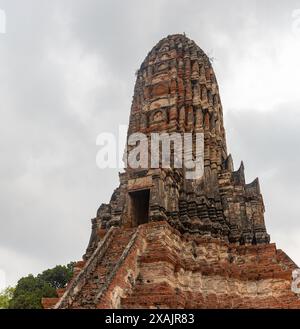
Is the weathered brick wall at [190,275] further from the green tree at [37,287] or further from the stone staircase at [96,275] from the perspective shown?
the green tree at [37,287]

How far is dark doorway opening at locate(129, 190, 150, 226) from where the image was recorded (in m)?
19.5

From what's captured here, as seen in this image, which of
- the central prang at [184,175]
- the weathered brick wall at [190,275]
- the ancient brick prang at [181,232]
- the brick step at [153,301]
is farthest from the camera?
the central prang at [184,175]

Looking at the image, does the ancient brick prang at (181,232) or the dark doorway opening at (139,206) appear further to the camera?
the dark doorway opening at (139,206)

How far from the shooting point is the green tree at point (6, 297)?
3345 cm

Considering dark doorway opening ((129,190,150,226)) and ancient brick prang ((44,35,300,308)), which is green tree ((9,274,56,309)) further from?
dark doorway opening ((129,190,150,226))

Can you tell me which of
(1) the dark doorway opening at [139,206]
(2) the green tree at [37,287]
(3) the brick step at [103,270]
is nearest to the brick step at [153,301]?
(3) the brick step at [103,270]

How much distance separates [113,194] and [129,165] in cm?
179

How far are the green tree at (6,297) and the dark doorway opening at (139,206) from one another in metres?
19.3

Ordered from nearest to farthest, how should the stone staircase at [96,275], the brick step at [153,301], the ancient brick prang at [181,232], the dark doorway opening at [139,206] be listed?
the brick step at [153,301] → the stone staircase at [96,275] → the ancient brick prang at [181,232] → the dark doorway opening at [139,206]

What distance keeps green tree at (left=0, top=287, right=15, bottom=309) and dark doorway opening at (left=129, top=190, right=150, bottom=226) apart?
1925 cm

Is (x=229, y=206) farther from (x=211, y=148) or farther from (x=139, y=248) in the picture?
(x=139, y=248)

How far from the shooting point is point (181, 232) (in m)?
17.6

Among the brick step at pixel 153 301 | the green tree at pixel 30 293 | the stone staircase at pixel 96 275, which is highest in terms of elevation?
the green tree at pixel 30 293
